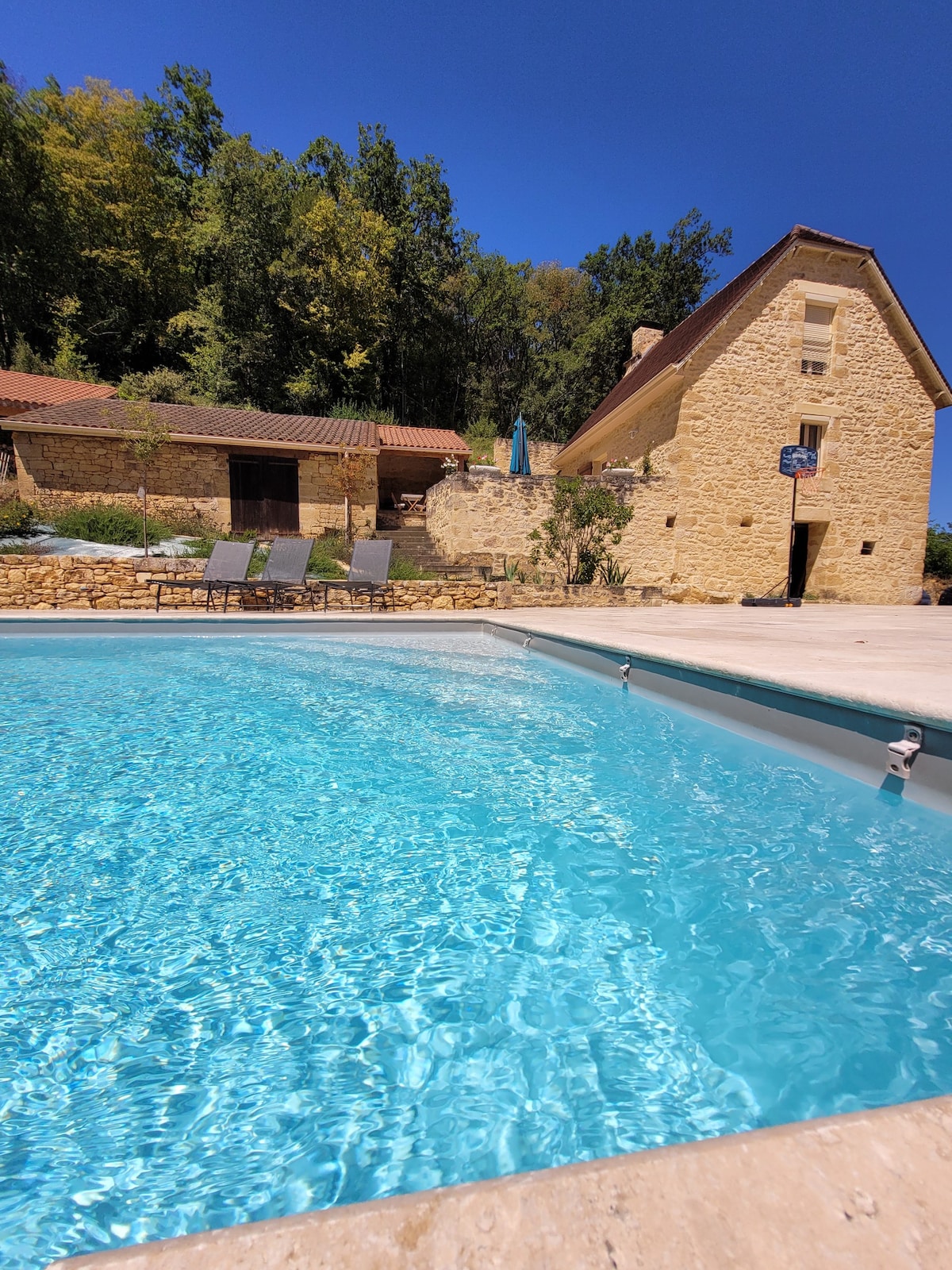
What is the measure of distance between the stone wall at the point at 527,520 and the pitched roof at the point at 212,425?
470cm

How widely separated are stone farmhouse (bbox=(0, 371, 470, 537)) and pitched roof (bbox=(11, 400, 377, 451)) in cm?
3

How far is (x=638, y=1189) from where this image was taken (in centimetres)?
75

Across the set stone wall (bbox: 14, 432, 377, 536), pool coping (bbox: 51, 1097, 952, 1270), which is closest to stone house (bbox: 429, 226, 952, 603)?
stone wall (bbox: 14, 432, 377, 536)

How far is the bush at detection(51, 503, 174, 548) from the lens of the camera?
42.7ft

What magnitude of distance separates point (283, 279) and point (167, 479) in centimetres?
1360

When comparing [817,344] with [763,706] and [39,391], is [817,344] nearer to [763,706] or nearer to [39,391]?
[763,706]

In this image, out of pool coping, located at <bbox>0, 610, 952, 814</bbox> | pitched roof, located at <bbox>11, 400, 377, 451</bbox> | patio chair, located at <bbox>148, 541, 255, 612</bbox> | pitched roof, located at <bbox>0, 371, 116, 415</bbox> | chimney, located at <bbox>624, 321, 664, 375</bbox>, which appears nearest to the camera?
pool coping, located at <bbox>0, 610, 952, 814</bbox>

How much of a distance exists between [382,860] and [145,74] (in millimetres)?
40796

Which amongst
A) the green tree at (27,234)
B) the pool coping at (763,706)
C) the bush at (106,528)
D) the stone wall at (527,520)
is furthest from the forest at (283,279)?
the pool coping at (763,706)

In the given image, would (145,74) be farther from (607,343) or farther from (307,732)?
(307,732)

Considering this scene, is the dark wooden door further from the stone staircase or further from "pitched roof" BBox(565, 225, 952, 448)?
"pitched roof" BBox(565, 225, 952, 448)

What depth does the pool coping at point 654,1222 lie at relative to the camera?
667 mm

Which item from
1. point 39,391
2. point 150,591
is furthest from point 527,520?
point 39,391

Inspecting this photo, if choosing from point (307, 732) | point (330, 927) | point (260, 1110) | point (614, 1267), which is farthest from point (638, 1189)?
point (307, 732)
